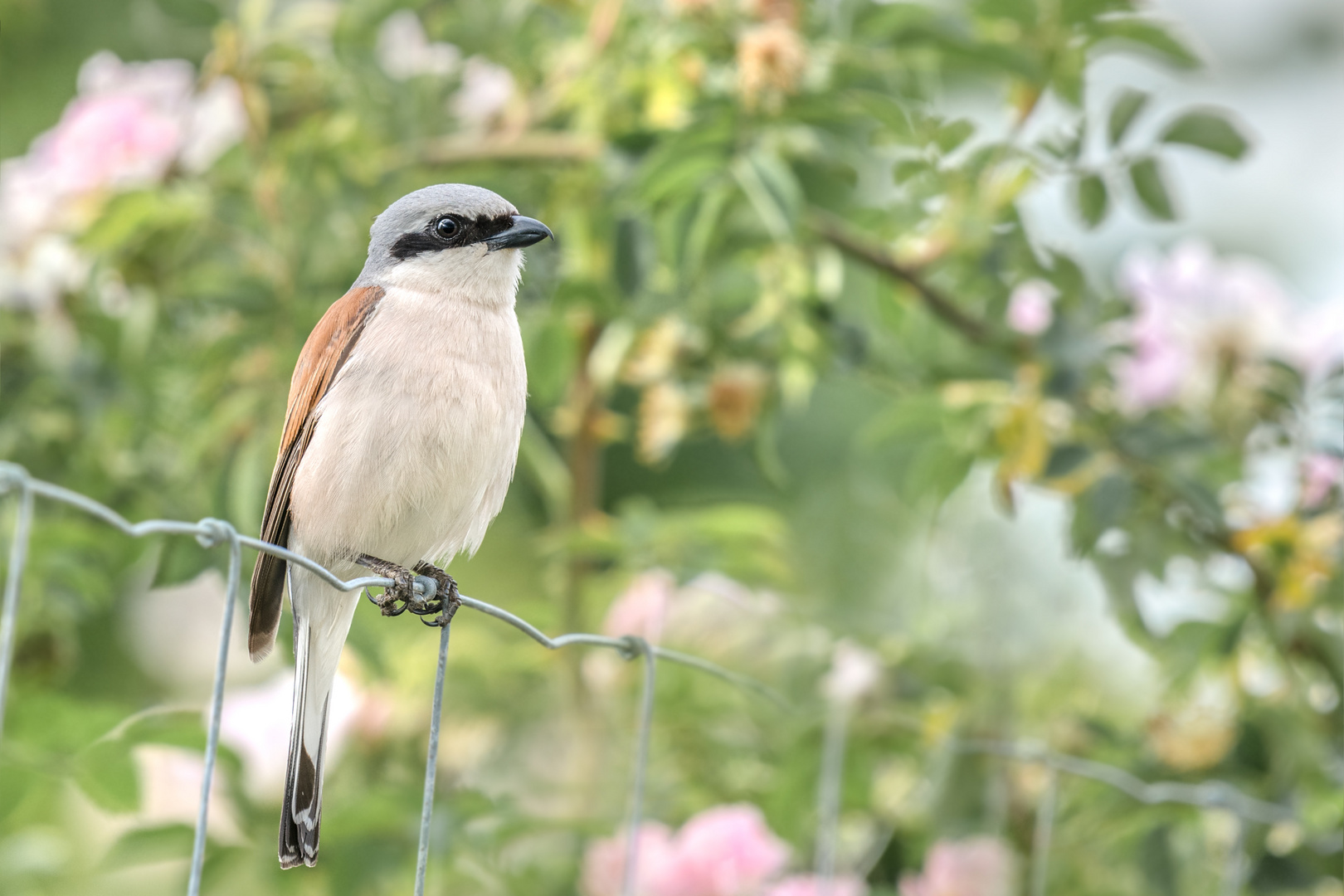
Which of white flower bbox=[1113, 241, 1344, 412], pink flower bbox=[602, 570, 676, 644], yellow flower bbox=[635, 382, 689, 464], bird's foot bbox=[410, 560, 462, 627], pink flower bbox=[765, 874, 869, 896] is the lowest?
pink flower bbox=[765, 874, 869, 896]

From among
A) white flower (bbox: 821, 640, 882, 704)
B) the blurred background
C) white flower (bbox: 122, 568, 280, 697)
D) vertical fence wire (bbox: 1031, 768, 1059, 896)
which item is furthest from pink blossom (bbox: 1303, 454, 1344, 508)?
white flower (bbox: 122, 568, 280, 697)

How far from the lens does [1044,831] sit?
6.01 feet

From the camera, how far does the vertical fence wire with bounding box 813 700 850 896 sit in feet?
5.85

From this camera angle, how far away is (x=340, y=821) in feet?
5.46

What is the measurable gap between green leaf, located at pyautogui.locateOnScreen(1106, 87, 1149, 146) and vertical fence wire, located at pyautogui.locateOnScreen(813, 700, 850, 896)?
0.90m

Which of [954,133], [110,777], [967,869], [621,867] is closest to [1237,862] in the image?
[967,869]

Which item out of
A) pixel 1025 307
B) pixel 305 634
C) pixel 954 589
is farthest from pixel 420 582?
pixel 954 589

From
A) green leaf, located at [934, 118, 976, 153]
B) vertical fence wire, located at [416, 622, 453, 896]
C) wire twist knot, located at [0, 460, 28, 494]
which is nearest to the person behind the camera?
wire twist knot, located at [0, 460, 28, 494]

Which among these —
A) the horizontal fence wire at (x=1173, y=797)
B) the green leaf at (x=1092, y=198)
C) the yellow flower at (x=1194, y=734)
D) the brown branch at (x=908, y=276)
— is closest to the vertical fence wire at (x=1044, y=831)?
the horizontal fence wire at (x=1173, y=797)

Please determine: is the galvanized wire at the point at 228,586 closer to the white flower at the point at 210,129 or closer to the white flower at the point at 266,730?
the white flower at the point at 266,730

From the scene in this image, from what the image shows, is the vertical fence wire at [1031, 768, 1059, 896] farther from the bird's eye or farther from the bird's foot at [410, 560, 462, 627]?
the bird's eye

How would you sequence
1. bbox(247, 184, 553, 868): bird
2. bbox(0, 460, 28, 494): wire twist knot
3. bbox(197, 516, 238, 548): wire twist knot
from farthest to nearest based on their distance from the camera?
bbox(247, 184, 553, 868): bird → bbox(197, 516, 238, 548): wire twist knot → bbox(0, 460, 28, 494): wire twist knot

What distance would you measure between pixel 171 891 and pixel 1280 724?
1.69 metres

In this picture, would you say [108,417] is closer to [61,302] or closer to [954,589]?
[61,302]
